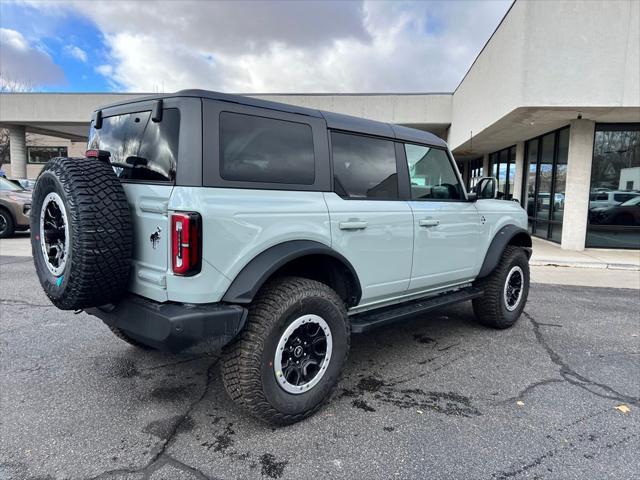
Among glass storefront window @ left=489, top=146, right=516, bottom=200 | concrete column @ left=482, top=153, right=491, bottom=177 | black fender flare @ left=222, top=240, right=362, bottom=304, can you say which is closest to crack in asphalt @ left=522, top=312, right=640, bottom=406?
black fender flare @ left=222, top=240, right=362, bottom=304

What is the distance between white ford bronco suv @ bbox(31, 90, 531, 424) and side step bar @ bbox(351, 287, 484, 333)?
0.07ft

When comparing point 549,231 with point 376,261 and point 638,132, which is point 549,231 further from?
point 376,261

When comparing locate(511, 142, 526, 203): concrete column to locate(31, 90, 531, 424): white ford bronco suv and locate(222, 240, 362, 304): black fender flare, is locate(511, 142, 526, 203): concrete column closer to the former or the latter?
locate(31, 90, 531, 424): white ford bronco suv

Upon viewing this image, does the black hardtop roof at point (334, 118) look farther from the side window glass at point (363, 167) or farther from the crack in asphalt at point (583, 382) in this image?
the crack in asphalt at point (583, 382)

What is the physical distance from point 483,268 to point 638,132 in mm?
9830

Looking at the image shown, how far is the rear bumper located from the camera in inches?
93.9

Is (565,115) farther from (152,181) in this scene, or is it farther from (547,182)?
(152,181)

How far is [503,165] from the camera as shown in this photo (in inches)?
676

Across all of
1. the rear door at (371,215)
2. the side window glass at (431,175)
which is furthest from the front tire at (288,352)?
the side window glass at (431,175)

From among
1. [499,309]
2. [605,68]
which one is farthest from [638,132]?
[499,309]

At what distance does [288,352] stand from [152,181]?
4.43 feet

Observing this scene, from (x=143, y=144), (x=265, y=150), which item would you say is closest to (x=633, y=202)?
(x=265, y=150)

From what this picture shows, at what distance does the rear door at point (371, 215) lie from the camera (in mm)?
3195

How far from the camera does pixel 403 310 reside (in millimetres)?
3725
